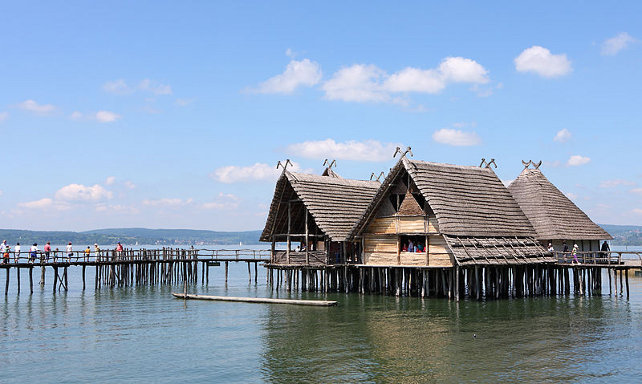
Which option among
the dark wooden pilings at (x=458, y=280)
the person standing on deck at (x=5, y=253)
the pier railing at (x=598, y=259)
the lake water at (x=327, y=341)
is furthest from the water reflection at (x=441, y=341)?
the person standing on deck at (x=5, y=253)

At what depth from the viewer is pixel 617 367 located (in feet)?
68.2

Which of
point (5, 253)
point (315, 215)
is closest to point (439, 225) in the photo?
point (315, 215)

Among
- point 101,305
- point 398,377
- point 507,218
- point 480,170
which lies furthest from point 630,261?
point 101,305

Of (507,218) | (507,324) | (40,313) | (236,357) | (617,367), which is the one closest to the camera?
(617,367)

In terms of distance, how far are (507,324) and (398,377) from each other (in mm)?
10393

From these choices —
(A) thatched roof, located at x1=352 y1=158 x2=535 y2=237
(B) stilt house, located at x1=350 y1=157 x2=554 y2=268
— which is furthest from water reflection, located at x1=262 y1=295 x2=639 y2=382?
(A) thatched roof, located at x1=352 y1=158 x2=535 y2=237

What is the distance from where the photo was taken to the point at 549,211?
135ft

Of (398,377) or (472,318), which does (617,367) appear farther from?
(472,318)

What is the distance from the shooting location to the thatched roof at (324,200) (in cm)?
3950

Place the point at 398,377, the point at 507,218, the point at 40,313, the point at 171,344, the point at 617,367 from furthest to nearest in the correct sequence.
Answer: the point at 507,218
the point at 40,313
the point at 171,344
the point at 617,367
the point at 398,377

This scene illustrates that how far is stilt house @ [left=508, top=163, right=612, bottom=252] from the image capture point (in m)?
40.4

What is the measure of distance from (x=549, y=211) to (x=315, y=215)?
1404 cm

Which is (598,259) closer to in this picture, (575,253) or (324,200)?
(575,253)

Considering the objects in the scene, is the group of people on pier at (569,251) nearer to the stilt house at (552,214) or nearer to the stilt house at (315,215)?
the stilt house at (552,214)
